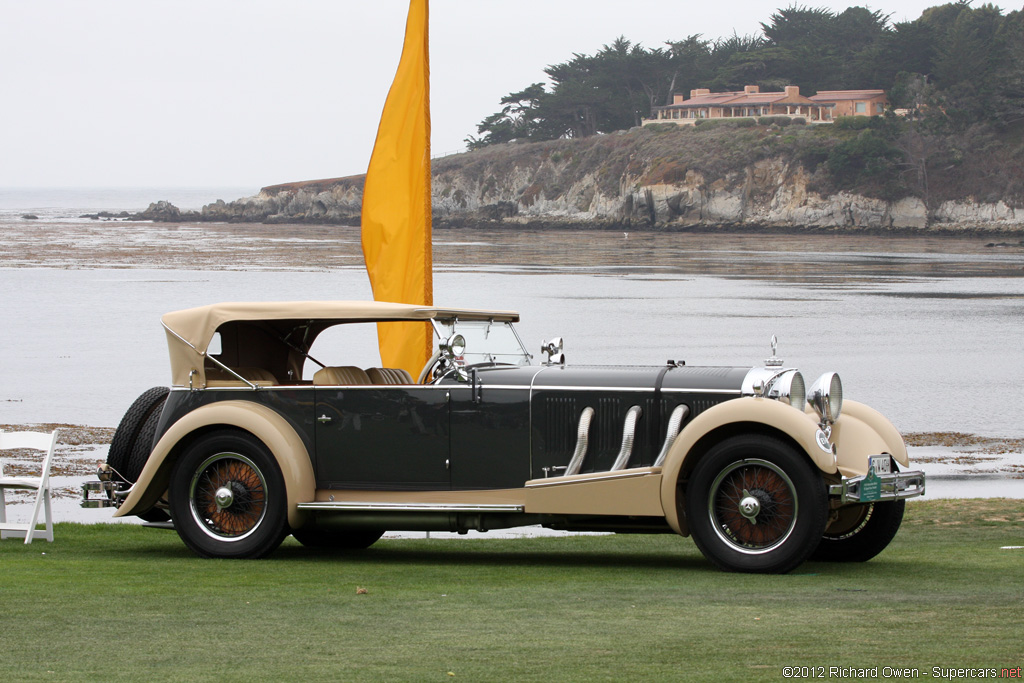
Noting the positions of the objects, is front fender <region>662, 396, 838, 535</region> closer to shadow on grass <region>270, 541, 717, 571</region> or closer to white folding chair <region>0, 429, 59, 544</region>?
shadow on grass <region>270, 541, 717, 571</region>

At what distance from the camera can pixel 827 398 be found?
26.3 feet

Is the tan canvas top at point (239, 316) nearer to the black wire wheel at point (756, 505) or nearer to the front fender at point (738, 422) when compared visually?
the front fender at point (738, 422)

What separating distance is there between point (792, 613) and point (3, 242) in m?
97.4

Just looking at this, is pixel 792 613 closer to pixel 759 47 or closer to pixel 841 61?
pixel 841 61

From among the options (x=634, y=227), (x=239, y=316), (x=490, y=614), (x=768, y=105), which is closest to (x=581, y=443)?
(x=490, y=614)

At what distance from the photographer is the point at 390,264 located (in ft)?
37.2

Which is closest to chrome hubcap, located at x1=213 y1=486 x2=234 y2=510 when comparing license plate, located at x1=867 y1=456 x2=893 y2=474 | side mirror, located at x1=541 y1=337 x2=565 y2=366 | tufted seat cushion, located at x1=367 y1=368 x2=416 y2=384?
tufted seat cushion, located at x1=367 y1=368 x2=416 y2=384

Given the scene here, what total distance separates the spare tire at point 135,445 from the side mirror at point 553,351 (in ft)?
8.98

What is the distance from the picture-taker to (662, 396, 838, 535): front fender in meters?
7.37

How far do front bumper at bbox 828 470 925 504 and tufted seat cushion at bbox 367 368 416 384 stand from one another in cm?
320

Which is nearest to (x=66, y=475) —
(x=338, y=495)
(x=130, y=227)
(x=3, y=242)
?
(x=338, y=495)

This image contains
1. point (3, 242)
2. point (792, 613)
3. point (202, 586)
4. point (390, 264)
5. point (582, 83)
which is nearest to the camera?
point (792, 613)

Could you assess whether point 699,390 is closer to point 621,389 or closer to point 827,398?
point 621,389

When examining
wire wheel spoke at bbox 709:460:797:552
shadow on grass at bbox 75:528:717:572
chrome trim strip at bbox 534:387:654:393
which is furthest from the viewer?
shadow on grass at bbox 75:528:717:572
